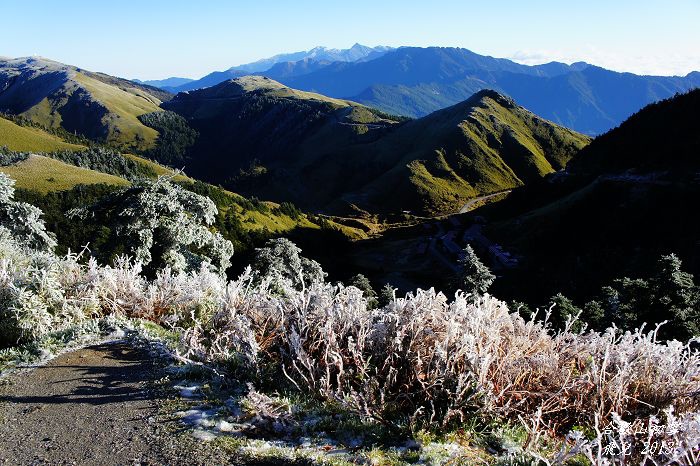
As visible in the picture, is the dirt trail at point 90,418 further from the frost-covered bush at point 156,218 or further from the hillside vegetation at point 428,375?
the frost-covered bush at point 156,218

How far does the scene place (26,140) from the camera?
578 ft

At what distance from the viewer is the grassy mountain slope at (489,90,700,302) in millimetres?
73938

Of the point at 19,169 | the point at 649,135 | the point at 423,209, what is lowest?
the point at 423,209

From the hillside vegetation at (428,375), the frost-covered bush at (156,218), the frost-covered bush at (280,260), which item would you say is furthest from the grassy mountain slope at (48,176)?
the hillside vegetation at (428,375)

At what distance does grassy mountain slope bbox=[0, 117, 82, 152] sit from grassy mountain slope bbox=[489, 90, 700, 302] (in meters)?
163

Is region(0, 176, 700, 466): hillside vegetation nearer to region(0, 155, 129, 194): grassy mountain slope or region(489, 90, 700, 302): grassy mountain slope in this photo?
region(489, 90, 700, 302): grassy mountain slope

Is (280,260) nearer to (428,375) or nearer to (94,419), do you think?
(94,419)

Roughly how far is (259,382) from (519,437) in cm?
317

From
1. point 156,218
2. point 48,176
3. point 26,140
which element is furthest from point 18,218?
point 26,140

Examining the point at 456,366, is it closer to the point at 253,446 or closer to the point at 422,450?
the point at 422,450

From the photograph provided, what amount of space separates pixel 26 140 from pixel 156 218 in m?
201

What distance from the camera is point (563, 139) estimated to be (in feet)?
644

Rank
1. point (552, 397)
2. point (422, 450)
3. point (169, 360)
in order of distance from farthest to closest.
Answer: point (169, 360) < point (552, 397) < point (422, 450)

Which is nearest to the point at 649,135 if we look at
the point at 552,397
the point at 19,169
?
the point at 552,397
